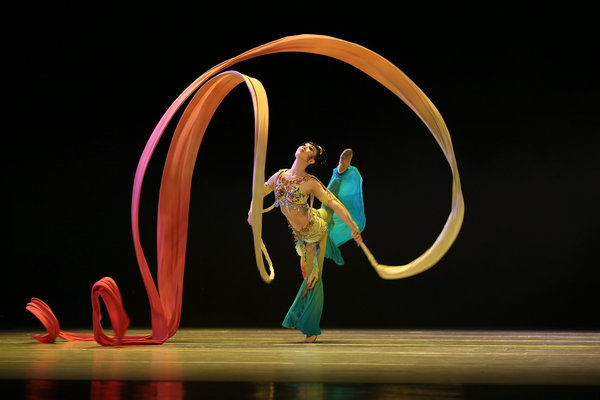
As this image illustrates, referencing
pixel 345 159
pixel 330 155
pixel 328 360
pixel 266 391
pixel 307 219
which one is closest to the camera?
pixel 266 391

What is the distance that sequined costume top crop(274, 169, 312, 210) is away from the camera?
5352mm

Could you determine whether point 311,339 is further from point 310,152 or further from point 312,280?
point 310,152

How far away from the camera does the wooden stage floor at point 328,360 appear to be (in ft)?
10.6

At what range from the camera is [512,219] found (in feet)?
23.0

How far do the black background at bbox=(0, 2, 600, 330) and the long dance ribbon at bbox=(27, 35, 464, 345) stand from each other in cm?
167

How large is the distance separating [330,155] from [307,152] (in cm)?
183

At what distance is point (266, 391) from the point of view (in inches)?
113

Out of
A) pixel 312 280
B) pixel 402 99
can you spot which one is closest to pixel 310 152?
pixel 402 99

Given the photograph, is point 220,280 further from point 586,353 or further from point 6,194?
point 586,353

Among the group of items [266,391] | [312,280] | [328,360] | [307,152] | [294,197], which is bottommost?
[266,391]

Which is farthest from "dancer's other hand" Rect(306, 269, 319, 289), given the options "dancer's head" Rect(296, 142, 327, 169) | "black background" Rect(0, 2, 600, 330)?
"black background" Rect(0, 2, 600, 330)

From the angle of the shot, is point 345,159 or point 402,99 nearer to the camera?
point 402,99

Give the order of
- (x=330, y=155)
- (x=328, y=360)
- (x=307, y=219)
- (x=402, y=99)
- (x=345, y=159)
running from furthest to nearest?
1. (x=330, y=155)
2. (x=345, y=159)
3. (x=307, y=219)
4. (x=402, y=99)
5. (x=328, y=360)

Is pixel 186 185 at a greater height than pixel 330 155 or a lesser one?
lesser
